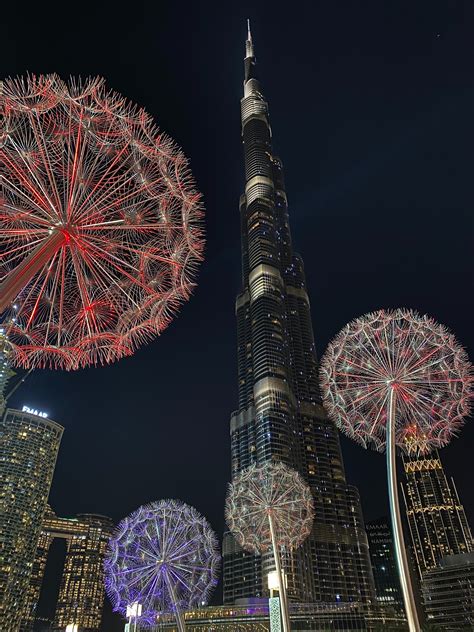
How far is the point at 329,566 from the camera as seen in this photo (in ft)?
576

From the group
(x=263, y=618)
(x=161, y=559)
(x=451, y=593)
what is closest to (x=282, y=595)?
(x=161, y=559)

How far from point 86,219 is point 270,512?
1146 inches

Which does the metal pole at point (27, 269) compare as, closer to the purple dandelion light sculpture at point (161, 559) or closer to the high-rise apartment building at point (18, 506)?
the purple dandelion light sculpture at point (161, 559)

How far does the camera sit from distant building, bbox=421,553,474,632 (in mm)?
141375

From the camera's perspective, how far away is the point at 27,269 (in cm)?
1744

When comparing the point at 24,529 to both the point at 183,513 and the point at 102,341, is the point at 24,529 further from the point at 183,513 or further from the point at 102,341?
the point at 102,341

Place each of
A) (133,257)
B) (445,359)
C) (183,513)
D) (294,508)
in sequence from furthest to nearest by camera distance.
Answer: (183,513)
(294,508)
(445,359)
(133,257)

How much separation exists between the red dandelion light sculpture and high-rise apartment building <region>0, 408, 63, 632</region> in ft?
602

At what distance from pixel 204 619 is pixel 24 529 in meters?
80.8

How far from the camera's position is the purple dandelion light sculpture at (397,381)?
3061 cm

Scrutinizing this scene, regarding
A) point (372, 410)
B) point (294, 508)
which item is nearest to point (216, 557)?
point (294, 508)

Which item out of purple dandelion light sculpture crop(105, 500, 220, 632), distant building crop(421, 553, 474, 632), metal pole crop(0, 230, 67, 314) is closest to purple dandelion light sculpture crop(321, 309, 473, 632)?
metal pole crop(0, 230, 67, 314)

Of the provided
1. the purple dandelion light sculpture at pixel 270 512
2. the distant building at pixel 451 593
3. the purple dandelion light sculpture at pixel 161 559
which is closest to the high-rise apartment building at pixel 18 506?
the distant building at pixel 451 593

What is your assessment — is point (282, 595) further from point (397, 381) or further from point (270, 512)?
point (397, 381)
